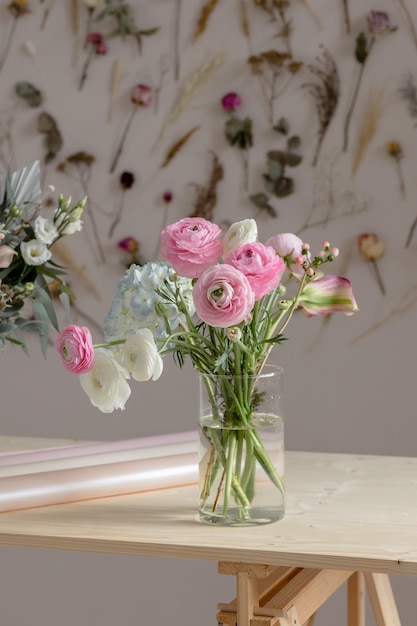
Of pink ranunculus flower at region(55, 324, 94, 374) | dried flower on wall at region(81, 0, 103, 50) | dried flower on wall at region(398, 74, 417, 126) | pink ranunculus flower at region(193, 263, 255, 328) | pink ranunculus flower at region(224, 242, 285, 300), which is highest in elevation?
dried flower on wall at region(81, 0, 103, 50)

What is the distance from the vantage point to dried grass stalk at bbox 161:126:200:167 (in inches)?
121

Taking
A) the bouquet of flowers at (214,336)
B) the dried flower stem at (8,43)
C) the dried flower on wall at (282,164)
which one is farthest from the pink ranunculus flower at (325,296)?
the dried flower stem at (8,43)

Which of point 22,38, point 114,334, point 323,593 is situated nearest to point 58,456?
point 114,334

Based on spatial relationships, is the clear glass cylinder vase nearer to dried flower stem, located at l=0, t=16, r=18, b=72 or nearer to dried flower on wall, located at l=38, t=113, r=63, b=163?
dried flower on wall, located at l=38, t=113, r=63, b=163

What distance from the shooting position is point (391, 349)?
2.91 m

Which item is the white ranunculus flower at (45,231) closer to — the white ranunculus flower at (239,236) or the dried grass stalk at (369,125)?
the white ranunculus flower at (239,236)

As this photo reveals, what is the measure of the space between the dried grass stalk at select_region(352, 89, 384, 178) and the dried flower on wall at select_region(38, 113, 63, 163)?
0.96m

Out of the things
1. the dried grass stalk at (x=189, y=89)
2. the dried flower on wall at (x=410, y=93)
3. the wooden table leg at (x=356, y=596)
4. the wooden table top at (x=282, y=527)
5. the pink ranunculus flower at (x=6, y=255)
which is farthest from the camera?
the dried grass stalk at (x=189, y=89)

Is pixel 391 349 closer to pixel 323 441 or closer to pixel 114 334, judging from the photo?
pixel 323 441

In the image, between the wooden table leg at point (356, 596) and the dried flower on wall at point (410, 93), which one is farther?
the dried flower on wall at point (410, 93)

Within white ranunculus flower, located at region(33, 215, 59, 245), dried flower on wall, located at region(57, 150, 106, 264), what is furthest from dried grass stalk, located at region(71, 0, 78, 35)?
white ranunculus flower, located at region(33, 215, 59, 245)

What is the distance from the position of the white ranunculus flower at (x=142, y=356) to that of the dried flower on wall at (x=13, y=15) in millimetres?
2101

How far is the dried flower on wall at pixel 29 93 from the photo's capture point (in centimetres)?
326

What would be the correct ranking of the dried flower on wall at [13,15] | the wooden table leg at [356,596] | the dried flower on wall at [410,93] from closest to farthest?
the wooden table leg at [356,596], the dried flower on wall at [410,93], the dried flower on wall at [13,15]
